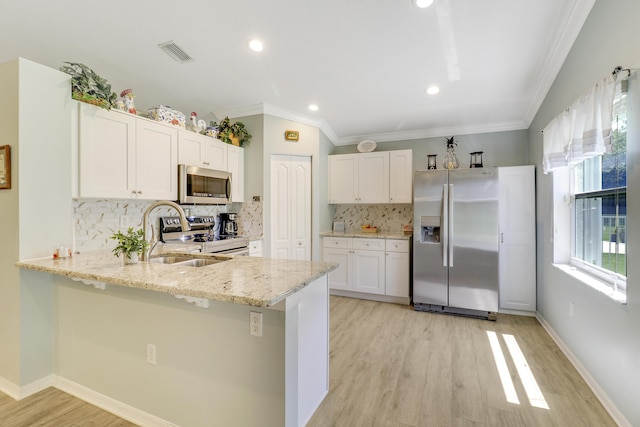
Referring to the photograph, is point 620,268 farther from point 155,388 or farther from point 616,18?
point 155,388

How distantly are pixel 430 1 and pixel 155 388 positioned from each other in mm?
2894

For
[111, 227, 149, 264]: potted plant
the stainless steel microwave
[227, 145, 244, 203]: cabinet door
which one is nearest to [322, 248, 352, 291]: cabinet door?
[227, 145, 244, 203]: cabinet door

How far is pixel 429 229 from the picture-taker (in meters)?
3.74

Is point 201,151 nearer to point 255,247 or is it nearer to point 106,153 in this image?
point 106,153

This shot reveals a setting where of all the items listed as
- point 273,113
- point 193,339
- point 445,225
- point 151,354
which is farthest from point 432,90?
point 151,354

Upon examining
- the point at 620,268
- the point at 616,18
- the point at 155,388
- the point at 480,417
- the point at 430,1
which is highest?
the point at 430,1

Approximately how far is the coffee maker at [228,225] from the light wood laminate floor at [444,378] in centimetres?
176

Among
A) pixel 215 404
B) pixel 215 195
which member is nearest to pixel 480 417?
pixel 215 404

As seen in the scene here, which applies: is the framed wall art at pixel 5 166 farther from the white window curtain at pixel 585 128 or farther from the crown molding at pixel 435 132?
the crown molding at pixel 435 132

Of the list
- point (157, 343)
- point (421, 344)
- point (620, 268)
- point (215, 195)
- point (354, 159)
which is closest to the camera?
point (157, 343)

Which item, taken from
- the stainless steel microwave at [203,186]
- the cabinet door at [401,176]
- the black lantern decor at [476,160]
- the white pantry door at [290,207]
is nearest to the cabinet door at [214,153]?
the stainless steel microwave at [203,186]

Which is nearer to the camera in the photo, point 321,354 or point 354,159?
point 321,354

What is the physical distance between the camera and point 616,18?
64.0 inches

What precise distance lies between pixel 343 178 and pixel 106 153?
3110mm
